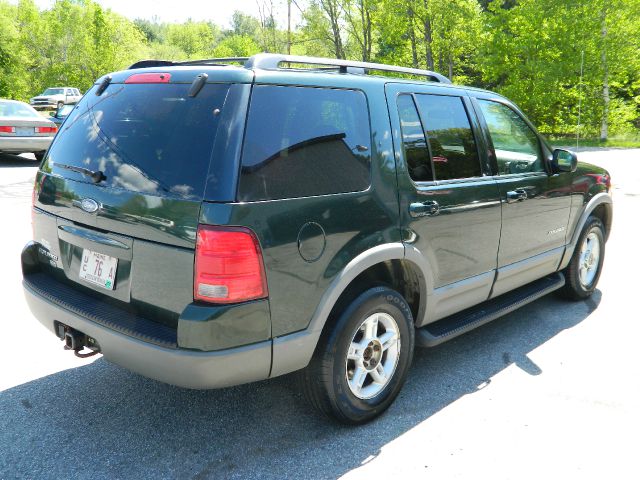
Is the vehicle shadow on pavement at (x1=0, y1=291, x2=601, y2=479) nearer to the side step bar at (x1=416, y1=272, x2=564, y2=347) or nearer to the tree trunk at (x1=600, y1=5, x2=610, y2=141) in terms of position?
the side step bar at (x1=416, y1=272, x2=564, y2=347)

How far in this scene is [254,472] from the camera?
272 cm

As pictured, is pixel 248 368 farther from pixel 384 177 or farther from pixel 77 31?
pixel 77 31

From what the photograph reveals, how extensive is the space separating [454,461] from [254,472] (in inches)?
38.9

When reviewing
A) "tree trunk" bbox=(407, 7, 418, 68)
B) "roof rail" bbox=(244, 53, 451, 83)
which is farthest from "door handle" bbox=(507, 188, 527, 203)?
"tree trunk" bbox=(407, 7, 418, 68)

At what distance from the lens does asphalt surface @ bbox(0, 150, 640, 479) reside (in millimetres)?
2781

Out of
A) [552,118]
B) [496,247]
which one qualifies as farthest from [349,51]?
[496,247]

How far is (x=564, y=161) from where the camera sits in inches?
175

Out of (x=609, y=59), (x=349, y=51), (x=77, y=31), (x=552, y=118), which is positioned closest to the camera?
(x=609, y=59)

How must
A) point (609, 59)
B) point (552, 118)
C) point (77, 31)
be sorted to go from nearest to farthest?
point (609, 59) → point (552, 118) → point (77, 31)

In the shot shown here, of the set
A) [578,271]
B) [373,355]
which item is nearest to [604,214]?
[578,271]

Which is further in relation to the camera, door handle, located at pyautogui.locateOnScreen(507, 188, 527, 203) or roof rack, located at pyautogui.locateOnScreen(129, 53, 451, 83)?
door handle, located at pyautogui.locateOnScreen(507, 188, 527, 203)

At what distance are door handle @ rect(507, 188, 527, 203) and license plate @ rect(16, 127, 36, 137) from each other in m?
13.2

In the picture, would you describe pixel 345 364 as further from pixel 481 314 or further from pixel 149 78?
pixel 149 78

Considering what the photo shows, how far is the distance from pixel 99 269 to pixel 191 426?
3.26ft
